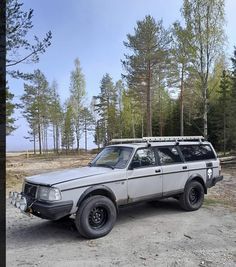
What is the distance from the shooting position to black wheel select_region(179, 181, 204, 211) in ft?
24.7

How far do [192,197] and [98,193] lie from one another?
2.90 m

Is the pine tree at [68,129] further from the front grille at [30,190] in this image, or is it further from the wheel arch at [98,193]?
the wheel arch at [98,193]

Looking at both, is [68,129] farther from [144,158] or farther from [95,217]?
[95,217]

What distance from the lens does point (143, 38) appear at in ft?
91.0

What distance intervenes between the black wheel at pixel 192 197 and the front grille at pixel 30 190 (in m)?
3.52

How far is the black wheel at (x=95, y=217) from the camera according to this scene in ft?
18.3

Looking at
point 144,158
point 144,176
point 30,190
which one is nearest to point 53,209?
point 30,190

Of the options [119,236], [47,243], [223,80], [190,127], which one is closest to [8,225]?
[47,243]

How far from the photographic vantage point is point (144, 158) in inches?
272

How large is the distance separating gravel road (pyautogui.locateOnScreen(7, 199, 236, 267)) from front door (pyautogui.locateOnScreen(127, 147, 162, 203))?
611mm

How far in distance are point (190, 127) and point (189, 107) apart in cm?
509

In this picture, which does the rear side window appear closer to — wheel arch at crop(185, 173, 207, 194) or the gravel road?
wheel arch at crop(185, 173, 207, 194)

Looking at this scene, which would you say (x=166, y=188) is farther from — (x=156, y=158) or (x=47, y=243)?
(x=47, y=243)

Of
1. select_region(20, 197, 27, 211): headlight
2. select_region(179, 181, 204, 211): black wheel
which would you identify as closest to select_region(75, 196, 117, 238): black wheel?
select_region(20, 197, 27, 211): headlight
